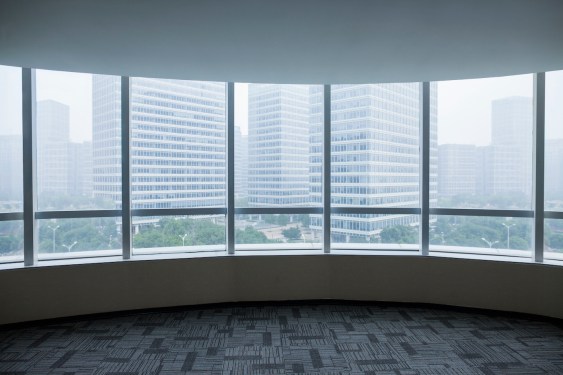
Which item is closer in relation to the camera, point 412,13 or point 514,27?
point 412,13

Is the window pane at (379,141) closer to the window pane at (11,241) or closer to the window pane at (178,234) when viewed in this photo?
the window pane at (178,234)

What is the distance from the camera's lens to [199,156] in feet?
17.2

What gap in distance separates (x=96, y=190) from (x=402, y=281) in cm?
365

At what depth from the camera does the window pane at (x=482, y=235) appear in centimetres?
496

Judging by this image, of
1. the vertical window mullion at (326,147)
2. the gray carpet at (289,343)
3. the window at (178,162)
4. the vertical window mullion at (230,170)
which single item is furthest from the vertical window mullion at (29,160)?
the vertical window mullion at (326,147)

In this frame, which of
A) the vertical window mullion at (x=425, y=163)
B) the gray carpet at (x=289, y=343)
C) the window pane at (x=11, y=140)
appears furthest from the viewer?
the vertical window mullion at (x=425, y=163)

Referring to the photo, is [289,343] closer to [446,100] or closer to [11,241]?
[11,241]

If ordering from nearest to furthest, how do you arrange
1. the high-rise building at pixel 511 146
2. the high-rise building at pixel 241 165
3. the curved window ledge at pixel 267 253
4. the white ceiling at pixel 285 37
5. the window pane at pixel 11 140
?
the white ceiling at pixel 285 37, the window pane at pixel 11 140, the curved window ledge at pixel 267 253, the high-rise building at pixel 511 146, the high-rise building at pixel 241 165

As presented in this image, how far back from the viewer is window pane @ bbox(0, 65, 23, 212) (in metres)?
4.46

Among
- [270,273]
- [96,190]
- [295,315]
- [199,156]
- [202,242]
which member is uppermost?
[199,156]

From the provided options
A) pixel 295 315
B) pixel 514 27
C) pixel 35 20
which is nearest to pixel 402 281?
pixel 295 315

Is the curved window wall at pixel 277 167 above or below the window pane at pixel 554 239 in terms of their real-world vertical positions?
above

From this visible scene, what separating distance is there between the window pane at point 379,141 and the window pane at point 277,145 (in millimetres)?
328

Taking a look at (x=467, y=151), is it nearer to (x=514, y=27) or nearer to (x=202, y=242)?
(x=514, y=27)
